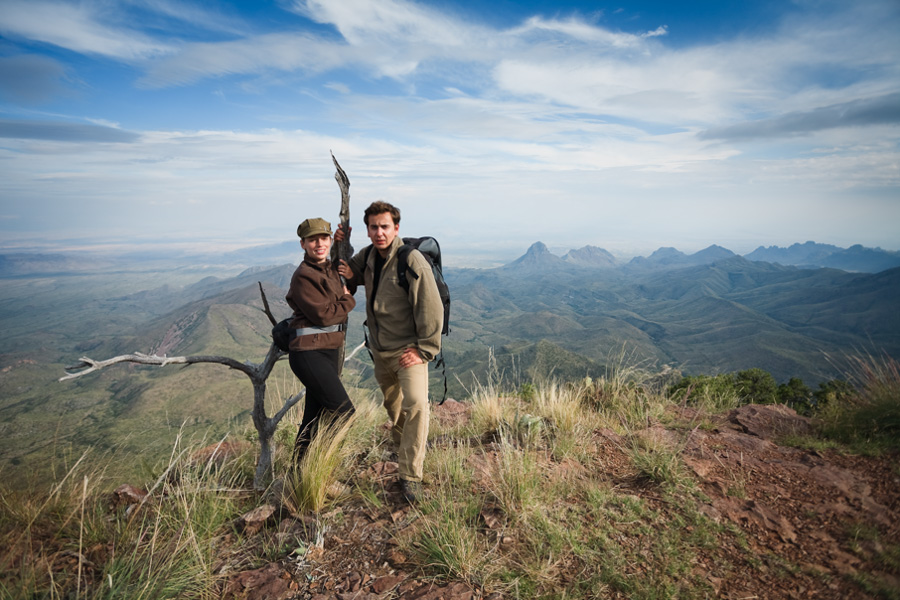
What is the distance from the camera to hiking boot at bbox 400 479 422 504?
358cm

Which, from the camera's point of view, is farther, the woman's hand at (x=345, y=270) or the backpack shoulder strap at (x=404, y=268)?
the woman's hand at (x=345, y=270)

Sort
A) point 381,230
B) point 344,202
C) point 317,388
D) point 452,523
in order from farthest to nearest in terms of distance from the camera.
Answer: point 344,202
point 317,388
point 381,230
point 452,523

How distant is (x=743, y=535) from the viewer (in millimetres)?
2982

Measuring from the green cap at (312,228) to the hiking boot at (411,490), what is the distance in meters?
2.50

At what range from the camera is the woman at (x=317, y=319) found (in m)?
3.71

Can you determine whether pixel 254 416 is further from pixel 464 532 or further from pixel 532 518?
pixel 532 518

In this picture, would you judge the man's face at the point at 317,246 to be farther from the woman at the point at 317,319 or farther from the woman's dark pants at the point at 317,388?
the woman's dark pants at the point at 317,388

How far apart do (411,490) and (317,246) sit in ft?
8.08

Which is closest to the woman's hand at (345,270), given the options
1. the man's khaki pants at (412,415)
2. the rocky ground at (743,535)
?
the man's khaki pants at (412,415)

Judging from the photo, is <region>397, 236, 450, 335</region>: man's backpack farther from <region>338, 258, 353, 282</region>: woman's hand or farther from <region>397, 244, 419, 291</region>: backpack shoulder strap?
<region>338, 258, 353, 282</region>: woman's hand

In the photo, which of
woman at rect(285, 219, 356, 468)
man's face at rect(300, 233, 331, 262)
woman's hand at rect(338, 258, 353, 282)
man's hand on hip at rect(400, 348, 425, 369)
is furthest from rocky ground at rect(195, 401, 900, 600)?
man's face at rect(300, 233, 331, 262)

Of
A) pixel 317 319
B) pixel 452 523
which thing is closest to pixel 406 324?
pixel 317 319

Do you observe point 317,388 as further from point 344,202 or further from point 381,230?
point 344,202

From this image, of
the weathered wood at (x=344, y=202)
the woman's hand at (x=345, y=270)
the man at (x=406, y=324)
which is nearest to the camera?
the man at (x=406, y=324)
